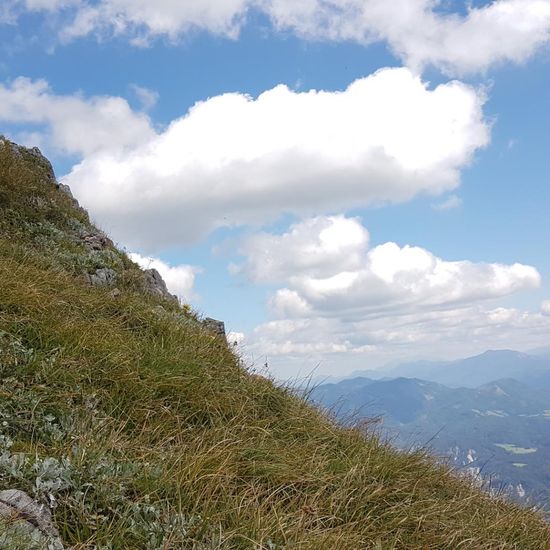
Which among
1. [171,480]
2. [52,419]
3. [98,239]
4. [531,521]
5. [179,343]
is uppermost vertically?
[98,239]

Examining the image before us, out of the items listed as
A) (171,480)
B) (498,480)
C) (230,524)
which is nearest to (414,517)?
(230,524)

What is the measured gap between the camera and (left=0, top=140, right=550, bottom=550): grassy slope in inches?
158

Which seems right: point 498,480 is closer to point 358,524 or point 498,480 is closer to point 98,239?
point 358,524

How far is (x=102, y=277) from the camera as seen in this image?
1159 centimetres

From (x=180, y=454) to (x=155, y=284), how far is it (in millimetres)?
10223

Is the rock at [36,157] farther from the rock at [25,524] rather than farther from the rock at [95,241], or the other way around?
the rock at [25,524]

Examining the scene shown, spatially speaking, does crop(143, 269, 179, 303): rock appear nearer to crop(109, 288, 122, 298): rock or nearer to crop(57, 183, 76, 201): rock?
crop(109, 288, 122, 298): rock

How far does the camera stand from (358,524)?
5.02 meters

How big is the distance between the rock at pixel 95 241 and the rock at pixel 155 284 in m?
1.47

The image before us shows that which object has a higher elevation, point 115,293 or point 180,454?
point 115,293

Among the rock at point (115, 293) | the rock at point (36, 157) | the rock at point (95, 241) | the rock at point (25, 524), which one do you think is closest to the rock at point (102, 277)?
the rock at point (115, 293)

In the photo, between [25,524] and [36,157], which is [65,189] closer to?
[36,157]

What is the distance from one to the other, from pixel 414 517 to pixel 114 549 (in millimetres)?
3183

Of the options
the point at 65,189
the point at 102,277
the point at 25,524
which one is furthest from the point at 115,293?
the point at 65,189
